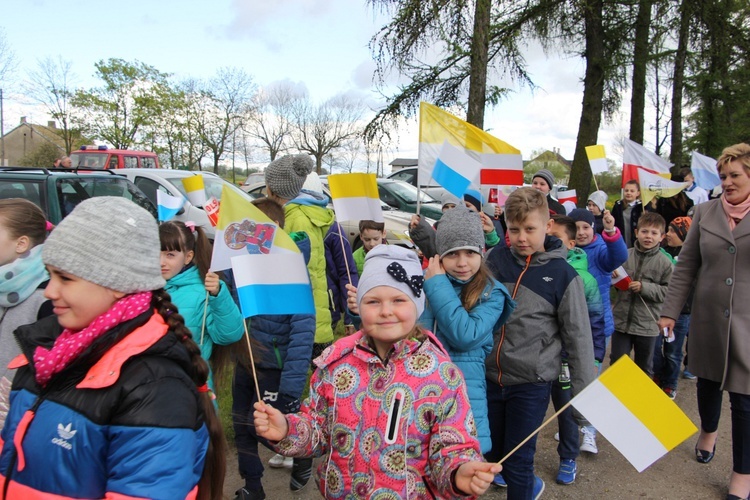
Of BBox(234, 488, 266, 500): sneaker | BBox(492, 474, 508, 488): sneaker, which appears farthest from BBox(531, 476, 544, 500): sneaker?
BBox(234, 488, 266, 500): sneaker

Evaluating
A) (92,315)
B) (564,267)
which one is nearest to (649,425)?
(564,267)

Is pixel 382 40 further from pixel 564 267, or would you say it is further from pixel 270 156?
→ pixel 270 156

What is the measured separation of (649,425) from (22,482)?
1947 mm

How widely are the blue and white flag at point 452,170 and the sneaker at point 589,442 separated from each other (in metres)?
2.04

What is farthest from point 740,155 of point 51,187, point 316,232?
point 51,187

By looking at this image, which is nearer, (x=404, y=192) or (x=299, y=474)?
(x=299, y=474)

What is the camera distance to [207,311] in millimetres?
2932

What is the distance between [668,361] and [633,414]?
12.7ft

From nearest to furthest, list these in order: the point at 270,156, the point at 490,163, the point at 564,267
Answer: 1. the point at 564,267
2. the point at 490,163
3. the point at 270,156

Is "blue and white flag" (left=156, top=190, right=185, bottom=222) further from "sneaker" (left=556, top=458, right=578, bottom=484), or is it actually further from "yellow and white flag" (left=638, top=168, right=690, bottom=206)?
"yellow and white flag" (left=638, top=168, right=690, bottom=206)

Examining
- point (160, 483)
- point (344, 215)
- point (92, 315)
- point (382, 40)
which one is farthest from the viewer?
point (382, 40)

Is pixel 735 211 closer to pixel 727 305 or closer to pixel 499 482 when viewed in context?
pixel 727 305

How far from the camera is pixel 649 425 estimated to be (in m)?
1.98

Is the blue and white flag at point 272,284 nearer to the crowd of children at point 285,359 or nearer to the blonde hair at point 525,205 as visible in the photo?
the crowd of children at point 285,359
